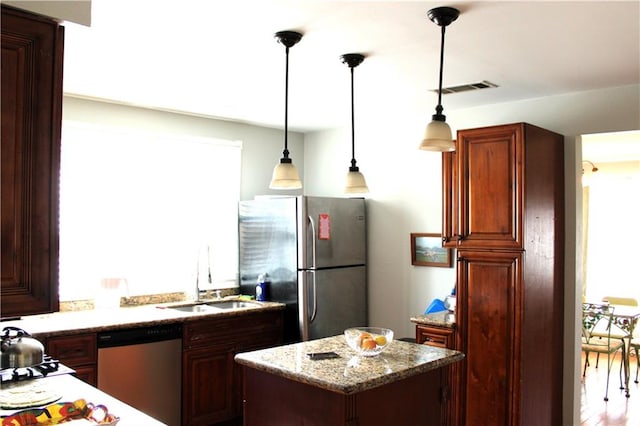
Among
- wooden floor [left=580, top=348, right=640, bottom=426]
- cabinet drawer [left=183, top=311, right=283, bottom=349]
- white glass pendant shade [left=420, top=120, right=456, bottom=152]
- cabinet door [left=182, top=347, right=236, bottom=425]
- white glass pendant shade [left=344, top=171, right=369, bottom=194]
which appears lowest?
wooden floor [left=580, top=348, right=640, bottom=426]

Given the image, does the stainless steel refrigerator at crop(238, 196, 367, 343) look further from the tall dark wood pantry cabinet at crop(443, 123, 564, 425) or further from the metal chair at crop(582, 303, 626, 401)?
the metal chair at crop(582, 303, 626, 401)

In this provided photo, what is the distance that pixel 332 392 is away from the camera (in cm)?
236

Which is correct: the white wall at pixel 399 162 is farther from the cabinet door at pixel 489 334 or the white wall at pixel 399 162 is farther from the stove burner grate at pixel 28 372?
the stove burner grate at pixel 28 372

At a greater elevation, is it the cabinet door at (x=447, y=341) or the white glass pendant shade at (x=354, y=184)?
the white glass pendant shade at (x=354, y=184)

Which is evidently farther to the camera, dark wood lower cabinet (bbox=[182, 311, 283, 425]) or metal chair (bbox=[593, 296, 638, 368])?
metal chair (bbox=[593, 296, 638, 368])

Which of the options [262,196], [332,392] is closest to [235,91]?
[262,196]

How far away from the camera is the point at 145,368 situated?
3.85 metres

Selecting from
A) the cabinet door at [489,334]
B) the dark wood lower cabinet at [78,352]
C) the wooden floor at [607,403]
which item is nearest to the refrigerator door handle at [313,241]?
the cabinet door at [489,334]

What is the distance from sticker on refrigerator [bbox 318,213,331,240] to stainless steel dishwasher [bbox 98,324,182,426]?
4.49ft

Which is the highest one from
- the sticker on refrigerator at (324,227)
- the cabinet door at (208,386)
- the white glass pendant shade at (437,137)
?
the white glass pendant shade at (437,137)

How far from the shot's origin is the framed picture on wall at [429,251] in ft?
15.0

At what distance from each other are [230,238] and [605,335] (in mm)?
3895

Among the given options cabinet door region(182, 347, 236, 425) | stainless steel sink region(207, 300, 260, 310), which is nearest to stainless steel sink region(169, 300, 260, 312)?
stainless steel sink region(207, 300, 260, 310)

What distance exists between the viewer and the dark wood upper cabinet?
1.37m
